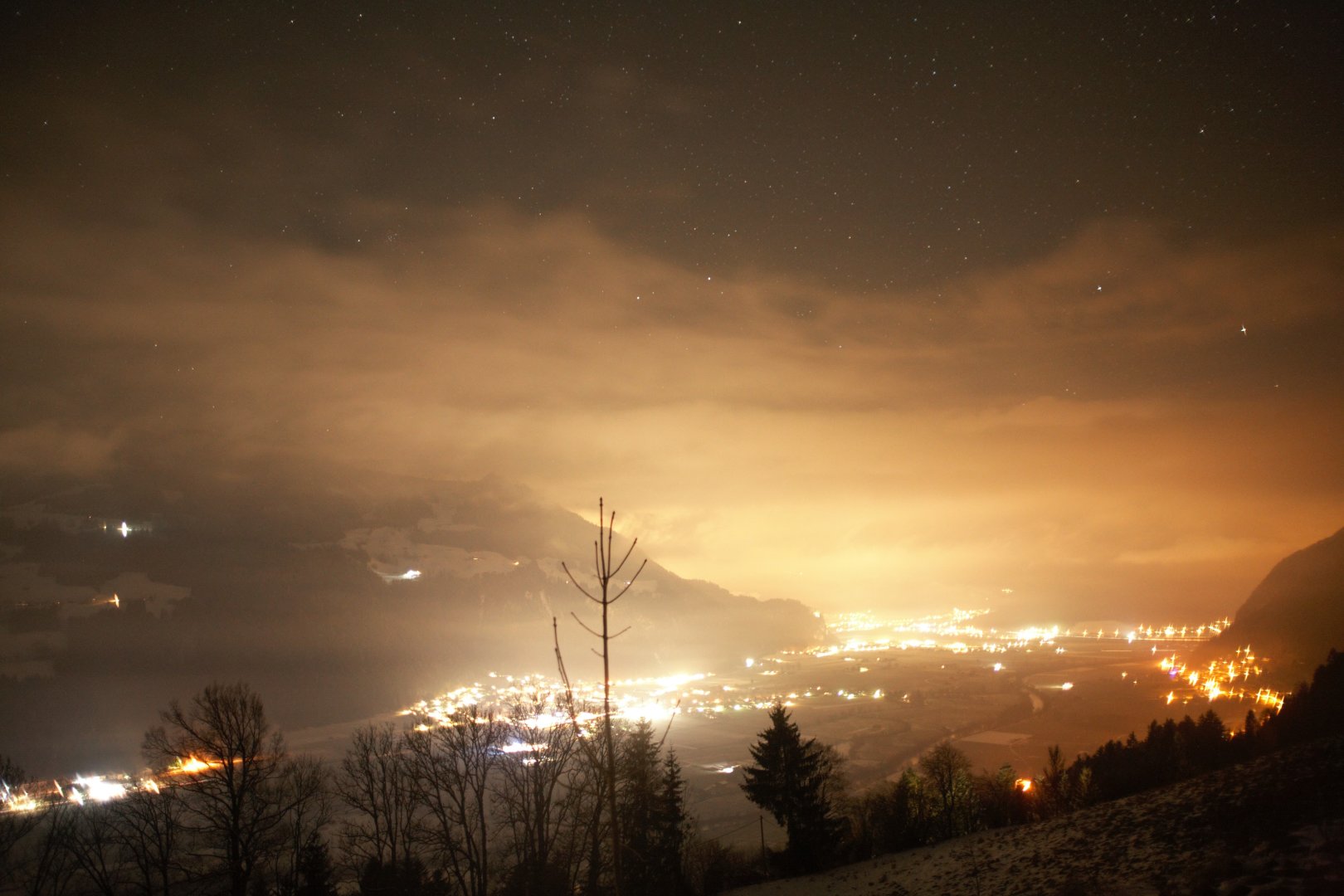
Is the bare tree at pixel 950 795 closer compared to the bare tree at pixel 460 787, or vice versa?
the bare tree at pixel 460 787

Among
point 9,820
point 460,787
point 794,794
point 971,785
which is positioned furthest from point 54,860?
point 971,785

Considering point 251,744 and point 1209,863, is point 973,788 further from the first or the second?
point 251,744

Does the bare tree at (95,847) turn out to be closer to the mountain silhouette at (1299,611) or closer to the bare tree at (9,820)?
the bare tree at (9,820)

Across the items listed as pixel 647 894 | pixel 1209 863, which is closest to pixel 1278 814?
pixel 1209 863

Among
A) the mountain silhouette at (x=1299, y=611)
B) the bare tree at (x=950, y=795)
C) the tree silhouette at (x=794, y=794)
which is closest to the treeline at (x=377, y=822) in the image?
the tree silhouette at (x=794, y=794)

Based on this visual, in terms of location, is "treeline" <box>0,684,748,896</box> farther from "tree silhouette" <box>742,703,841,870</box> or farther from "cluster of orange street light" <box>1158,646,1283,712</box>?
"cluster of orange street light" <box>1158,646,1283,712</box>

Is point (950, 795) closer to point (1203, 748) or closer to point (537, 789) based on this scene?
point (1203, 748)

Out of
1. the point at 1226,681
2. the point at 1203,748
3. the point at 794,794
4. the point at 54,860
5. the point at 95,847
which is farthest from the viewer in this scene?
the point at 1226,681
